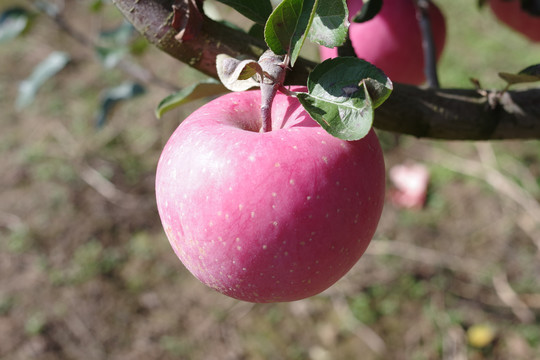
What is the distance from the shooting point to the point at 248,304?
6.06ft

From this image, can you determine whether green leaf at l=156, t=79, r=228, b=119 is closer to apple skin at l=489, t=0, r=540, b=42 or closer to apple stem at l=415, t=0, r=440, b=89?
apple stem at l=415, t=0, r=440, b=89

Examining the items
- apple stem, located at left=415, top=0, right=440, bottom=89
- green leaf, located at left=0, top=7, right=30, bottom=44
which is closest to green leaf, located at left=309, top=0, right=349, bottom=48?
apple stem, located at left=415, top=0, right=440, bottom=89

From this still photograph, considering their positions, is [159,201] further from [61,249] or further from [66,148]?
[66,148]

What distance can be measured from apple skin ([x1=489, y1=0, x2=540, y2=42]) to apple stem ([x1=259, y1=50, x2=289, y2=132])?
2.40 feet

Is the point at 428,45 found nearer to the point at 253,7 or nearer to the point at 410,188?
the point at 253,7

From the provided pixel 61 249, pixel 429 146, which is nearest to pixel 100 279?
pixel 61 249

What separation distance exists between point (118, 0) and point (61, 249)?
1.66 metres

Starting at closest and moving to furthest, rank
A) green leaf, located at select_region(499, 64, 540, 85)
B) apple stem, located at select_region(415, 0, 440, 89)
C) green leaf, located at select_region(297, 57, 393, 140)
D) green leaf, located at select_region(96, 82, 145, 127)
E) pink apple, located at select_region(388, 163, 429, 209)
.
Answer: green leaf, located at select_region(297, 57, 393, 140), green leaf, located at select_region(499, 64, 540, 85), apple stem, located at select_region(415, 0, 440, 89), green leaf, located at select_region(96, 82, 145, 127), pink apple, located at select_region(388, 163, 429, 209)

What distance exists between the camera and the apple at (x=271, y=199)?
494 millimetres

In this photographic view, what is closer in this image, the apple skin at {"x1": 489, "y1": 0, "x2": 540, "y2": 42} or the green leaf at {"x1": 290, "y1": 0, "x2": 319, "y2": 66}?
the green leaf at {"x1": 290, "y1": 0, "x2": 319, "y2": 66}

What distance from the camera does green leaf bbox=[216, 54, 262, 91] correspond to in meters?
0.48

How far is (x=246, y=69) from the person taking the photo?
0.48m

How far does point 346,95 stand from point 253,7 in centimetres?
14

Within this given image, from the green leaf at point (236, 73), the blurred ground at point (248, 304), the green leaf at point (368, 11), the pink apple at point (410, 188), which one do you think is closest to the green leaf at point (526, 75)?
the green leaf at point (368, 11)
